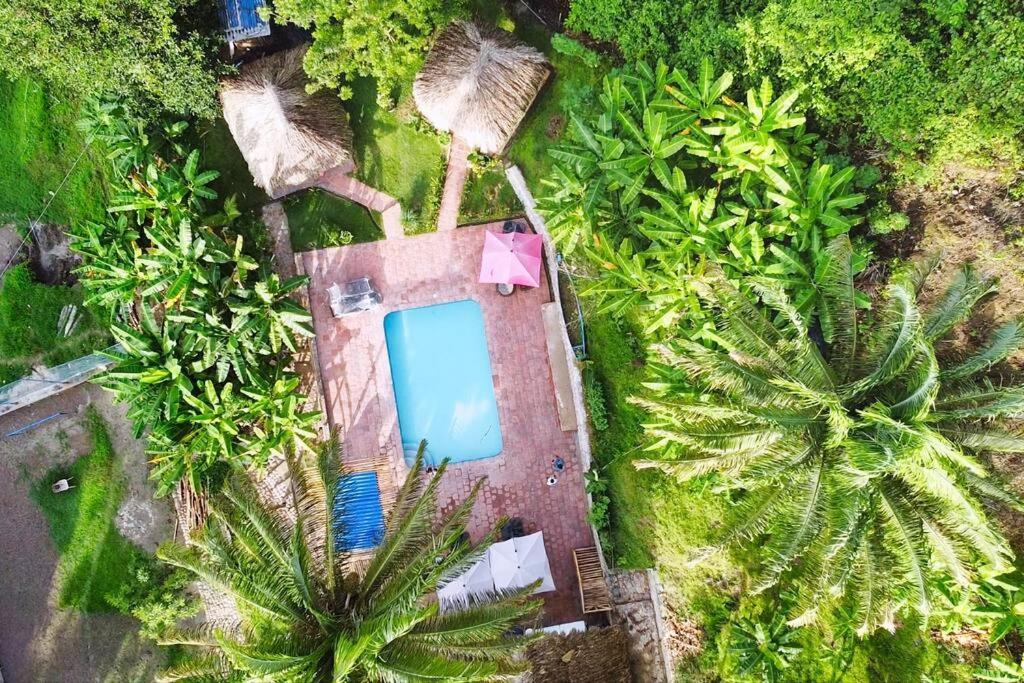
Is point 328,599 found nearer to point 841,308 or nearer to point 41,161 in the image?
point 841,308

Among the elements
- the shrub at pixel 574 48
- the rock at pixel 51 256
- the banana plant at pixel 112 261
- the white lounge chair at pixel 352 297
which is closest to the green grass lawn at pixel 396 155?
the white lounge chair at pixel 352 297

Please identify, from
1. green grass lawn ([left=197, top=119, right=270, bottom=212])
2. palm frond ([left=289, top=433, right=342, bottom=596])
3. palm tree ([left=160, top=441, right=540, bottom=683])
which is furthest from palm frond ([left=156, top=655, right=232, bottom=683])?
green grass lawn ([left=197, top=119, right=270, bottom=212])

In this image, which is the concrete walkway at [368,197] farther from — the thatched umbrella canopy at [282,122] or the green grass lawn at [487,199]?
the green grass lawn at [487,199]

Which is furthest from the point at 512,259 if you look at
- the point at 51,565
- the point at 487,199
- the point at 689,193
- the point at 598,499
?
the point at 51,565

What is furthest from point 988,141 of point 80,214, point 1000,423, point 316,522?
point 80,214

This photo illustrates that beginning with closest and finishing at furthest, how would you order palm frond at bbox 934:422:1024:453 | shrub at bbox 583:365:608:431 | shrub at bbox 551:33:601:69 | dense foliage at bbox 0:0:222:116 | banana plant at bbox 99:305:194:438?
palm frond at bbox 934:422:1024:453
dense foliage at bbox 0:0:222:116
banana plant at bbox 99:305:194:438
shrub at bbox 551:33:601:69
shrub at bbox 583:365:608:431

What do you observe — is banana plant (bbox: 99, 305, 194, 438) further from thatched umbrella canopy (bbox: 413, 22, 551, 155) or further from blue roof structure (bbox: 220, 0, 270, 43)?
thatched umbrella canopy (bbox: 413, 22, 551, 155)
